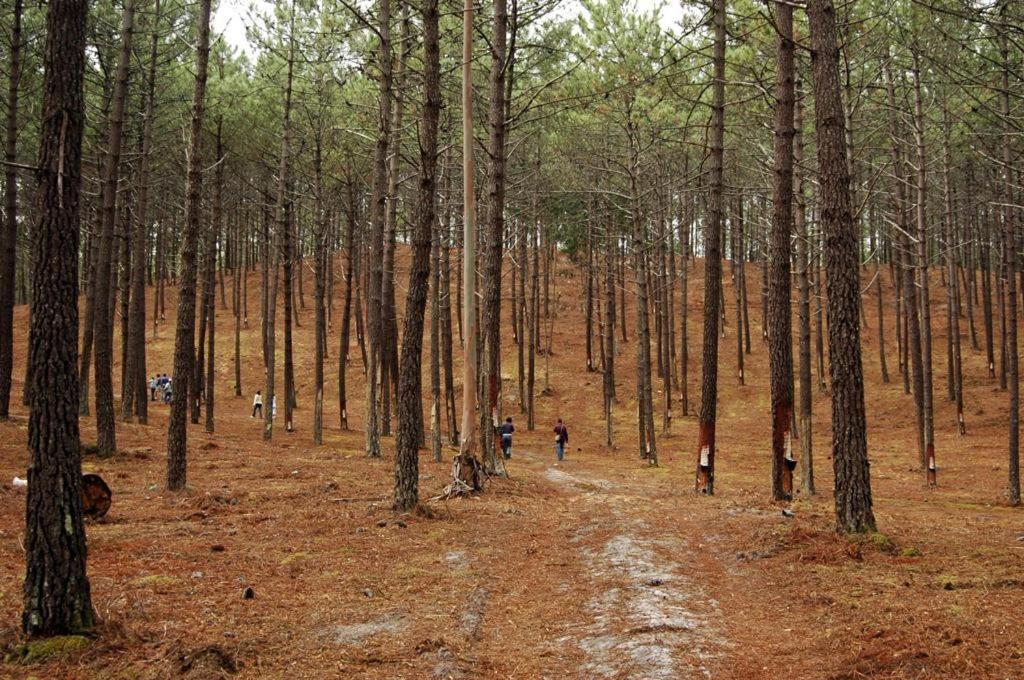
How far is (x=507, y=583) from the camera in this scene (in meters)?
8.16

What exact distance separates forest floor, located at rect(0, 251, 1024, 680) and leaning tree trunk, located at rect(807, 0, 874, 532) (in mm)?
588

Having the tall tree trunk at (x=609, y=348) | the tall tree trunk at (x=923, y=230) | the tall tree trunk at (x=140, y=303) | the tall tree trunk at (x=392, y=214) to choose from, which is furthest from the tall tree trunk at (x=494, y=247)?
the tall tree trunk at (x=609, y=348)

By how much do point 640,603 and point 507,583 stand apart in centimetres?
160

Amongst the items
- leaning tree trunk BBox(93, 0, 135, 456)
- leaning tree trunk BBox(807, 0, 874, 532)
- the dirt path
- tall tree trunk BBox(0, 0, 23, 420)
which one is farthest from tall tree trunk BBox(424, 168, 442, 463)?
tall tree trunk BBox(0, 0, 23, 420)

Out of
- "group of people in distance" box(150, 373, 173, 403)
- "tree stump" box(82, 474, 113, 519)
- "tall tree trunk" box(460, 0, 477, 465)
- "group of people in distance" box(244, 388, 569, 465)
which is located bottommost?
"group of people in distance" box(244, 388, 569, 465)

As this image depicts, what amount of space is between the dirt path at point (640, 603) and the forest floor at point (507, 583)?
3cm

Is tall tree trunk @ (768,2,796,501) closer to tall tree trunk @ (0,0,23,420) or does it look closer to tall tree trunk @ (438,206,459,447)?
tall tree trunk @ (438,206,459,447)

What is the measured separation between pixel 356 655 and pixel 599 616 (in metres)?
2.22

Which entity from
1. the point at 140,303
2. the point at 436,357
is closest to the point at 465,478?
the point at 436,357

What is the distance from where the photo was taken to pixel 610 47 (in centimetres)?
2331

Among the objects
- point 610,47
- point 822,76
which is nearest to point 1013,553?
point 822,76

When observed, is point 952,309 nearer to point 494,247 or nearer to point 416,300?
point 494,247

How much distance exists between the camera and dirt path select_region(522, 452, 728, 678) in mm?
5625

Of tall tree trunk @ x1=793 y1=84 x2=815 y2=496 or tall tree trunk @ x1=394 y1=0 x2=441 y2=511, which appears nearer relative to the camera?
tall tree trunk @ x1=394 y1=0 x2=441 y2=511
